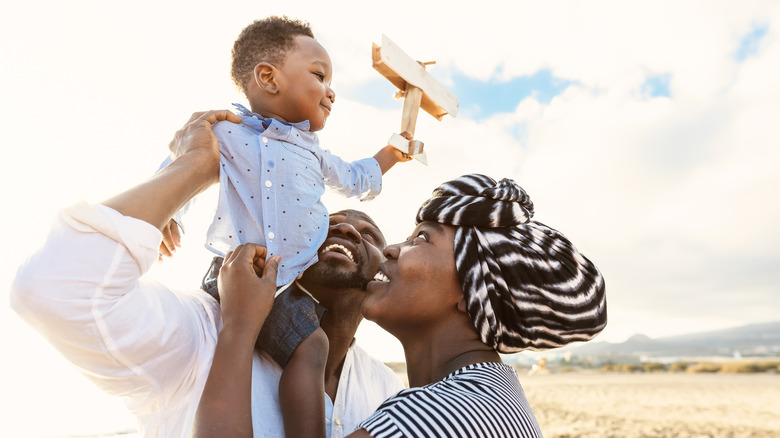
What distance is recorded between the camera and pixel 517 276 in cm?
216

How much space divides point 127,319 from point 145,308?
0.12 metres

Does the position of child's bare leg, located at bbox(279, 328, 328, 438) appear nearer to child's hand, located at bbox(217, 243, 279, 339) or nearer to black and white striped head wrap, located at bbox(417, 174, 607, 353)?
child's hand, located at bbox(217, 243, 279, 339)

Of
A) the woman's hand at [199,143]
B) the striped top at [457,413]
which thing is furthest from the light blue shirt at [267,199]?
the striped top at [457,413]

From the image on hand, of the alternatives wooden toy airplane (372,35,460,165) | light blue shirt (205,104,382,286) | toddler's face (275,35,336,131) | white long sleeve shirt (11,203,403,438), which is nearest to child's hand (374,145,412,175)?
wooden toy airplane (372,35,460,165)

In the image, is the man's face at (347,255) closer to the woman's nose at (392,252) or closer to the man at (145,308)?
the man at (145,308)

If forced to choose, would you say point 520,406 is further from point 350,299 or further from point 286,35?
point 286,35

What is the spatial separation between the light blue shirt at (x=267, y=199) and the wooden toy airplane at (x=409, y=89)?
3.07 ft

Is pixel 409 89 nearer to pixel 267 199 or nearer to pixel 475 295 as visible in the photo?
pixel 267 199

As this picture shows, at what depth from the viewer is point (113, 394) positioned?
2010mm

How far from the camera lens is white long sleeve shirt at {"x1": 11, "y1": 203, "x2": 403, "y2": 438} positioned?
1.51m

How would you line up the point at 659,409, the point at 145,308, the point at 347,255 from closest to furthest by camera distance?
the point at 145,308
the point at 347,255
the point at 659,409

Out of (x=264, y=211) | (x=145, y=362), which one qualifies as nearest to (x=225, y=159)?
(x=264, y=211)

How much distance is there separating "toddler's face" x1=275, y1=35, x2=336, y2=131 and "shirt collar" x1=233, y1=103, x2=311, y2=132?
9cm

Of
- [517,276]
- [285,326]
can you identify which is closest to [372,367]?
[285,326]
